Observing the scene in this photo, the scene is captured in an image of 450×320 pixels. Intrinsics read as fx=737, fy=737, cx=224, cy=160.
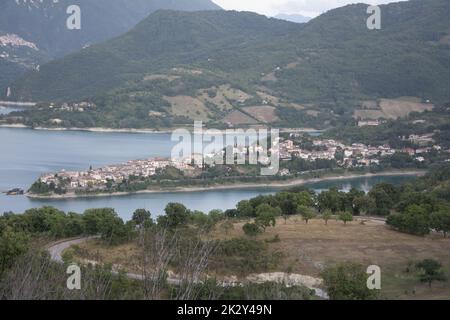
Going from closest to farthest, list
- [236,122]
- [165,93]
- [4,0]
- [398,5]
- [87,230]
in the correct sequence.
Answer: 1. [87,230]
2. [236,122]
3. [165,93]
4. [398,5]
5. [4,0]

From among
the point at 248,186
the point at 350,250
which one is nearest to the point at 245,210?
the point at 350,250

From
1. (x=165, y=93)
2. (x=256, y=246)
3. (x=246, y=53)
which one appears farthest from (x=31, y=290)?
(x=246, y=53)

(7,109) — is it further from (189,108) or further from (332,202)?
(332,202)

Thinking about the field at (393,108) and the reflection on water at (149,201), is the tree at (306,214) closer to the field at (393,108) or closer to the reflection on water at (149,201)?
the reflection on water at (149,201)

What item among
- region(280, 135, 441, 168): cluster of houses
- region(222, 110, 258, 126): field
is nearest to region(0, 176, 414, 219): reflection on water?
region(280, 135, 441, 168): cluster of houses

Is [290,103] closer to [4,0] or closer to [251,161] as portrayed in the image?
[251,161]

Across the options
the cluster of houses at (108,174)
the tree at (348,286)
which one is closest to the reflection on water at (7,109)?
the cluster of houses at (108,174)
